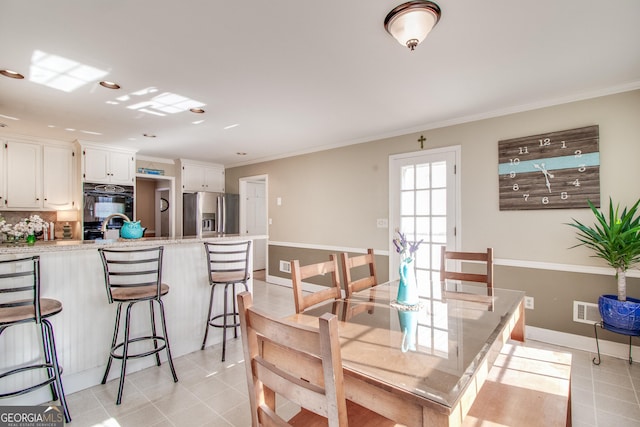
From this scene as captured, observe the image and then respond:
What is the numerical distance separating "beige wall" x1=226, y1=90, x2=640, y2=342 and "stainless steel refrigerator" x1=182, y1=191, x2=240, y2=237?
1.93 m

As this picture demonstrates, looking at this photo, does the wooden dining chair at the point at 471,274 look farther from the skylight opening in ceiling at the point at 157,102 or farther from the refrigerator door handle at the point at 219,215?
the refrigerator door handle at the point at 219,215

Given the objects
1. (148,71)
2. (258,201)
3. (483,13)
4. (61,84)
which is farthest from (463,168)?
(258,201)

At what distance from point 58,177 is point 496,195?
591 centimetres

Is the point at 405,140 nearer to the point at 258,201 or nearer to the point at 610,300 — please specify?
the point at 610,300

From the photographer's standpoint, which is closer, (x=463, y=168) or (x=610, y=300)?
(x=610, y=300)

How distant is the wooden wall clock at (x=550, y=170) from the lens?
9.48 ft

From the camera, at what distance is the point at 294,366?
0.92 meters

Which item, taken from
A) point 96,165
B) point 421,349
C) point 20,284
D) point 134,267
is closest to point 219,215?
point 96,165

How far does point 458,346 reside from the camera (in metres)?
1.20

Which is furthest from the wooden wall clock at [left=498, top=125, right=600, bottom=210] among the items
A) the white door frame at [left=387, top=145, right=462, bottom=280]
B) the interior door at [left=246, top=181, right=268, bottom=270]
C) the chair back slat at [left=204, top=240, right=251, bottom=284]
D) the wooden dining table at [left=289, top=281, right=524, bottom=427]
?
the interior door at [left=246, top=181, right=268, bottom=270]

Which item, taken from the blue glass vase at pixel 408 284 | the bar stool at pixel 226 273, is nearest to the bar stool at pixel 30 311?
the bar stool at pixel 226 273

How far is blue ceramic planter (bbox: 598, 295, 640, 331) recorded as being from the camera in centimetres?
242

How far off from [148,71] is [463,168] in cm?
328

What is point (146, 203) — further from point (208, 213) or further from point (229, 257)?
point (229, 257)
